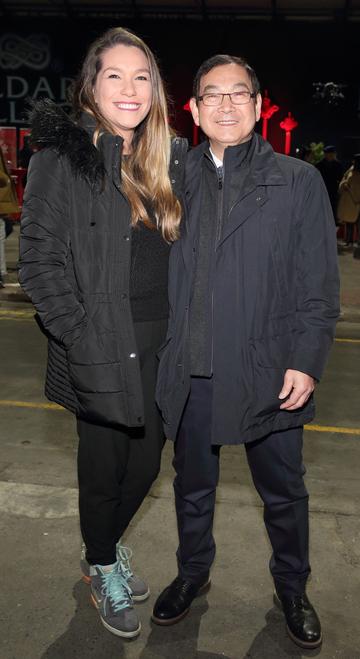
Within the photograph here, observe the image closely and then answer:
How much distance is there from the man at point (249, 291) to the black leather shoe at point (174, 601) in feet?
1.43

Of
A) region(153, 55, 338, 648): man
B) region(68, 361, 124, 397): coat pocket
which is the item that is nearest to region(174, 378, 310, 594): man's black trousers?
region(153, 55, 338, 648): man

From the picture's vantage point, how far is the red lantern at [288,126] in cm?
1928

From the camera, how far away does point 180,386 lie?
260cm

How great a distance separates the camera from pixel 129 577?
9.80 ft

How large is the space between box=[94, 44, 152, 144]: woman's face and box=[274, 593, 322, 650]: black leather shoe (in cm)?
182

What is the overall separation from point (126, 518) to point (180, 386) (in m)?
0.63

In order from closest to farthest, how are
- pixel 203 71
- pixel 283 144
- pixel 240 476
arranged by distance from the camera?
pixel 203 71
pixel 240 476
pixel 283 144

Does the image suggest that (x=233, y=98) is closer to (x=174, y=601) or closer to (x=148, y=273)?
(x=148, y=273)

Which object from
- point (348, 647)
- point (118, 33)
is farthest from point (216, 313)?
point (348, 647)

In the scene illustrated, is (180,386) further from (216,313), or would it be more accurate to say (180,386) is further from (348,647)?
(348,647)

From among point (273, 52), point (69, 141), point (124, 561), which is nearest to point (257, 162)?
point (69, 141)

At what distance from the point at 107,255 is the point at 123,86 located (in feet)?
1.92

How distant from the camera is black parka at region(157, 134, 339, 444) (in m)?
2.49

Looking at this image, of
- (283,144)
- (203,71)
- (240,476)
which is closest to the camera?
(203,71)
